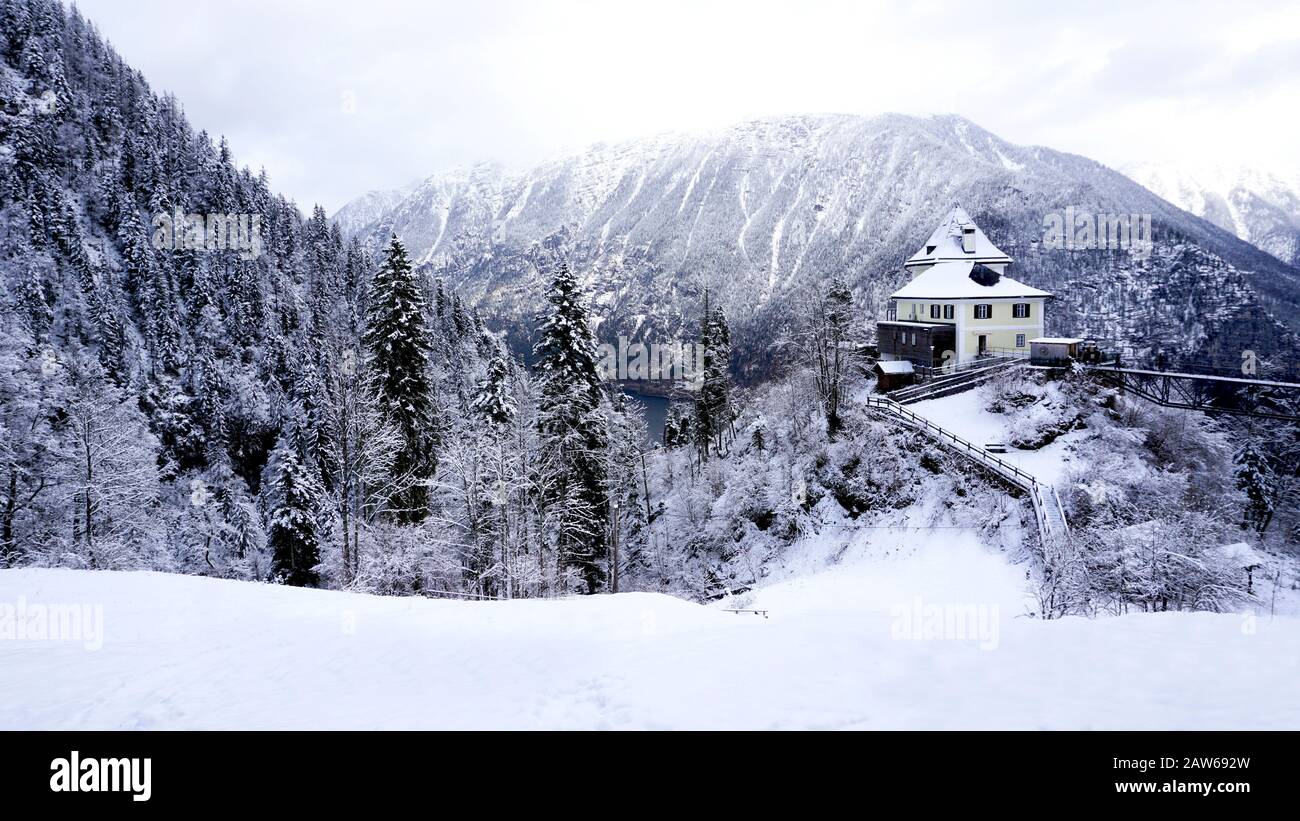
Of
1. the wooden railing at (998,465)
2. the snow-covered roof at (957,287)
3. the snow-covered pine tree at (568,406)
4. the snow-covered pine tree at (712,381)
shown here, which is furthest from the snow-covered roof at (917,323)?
the snow-covered pine tree at (568,406)

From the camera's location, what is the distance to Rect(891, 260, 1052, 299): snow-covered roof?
131ft

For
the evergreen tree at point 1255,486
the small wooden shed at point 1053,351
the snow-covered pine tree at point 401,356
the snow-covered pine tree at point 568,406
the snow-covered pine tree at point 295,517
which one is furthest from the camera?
the small wooden shed at point 1053,351

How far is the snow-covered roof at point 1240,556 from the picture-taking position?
56.6 ft

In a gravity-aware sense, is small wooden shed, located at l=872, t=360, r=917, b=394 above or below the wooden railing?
above

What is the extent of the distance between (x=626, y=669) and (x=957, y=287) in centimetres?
4061

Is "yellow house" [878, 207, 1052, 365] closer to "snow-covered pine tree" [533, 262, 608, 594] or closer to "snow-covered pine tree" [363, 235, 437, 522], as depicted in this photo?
"snow-covered pine tree" [533, 262, 608, 594]

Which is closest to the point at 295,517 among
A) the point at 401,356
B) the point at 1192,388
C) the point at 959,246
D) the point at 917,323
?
the point at 401,356

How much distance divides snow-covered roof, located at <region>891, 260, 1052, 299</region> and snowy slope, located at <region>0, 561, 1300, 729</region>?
32484 mm

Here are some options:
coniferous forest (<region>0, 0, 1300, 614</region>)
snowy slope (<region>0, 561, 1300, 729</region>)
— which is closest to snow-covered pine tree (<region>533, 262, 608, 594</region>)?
coniferous forest (<region>0, 0, 1300, 614</region>)

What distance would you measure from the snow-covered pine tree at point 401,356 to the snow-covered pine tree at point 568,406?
5.28 m

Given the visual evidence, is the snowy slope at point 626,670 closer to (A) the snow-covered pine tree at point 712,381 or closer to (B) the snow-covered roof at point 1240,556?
(B) the snow-covered roof at point 1240,556

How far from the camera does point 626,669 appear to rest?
9.24 metres

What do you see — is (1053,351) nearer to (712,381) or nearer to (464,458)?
(712,381)

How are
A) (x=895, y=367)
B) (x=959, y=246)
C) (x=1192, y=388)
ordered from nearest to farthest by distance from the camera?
1. (x=1192, y=388)
2. (x=895, y=367)
3. (x=959, y=246)
